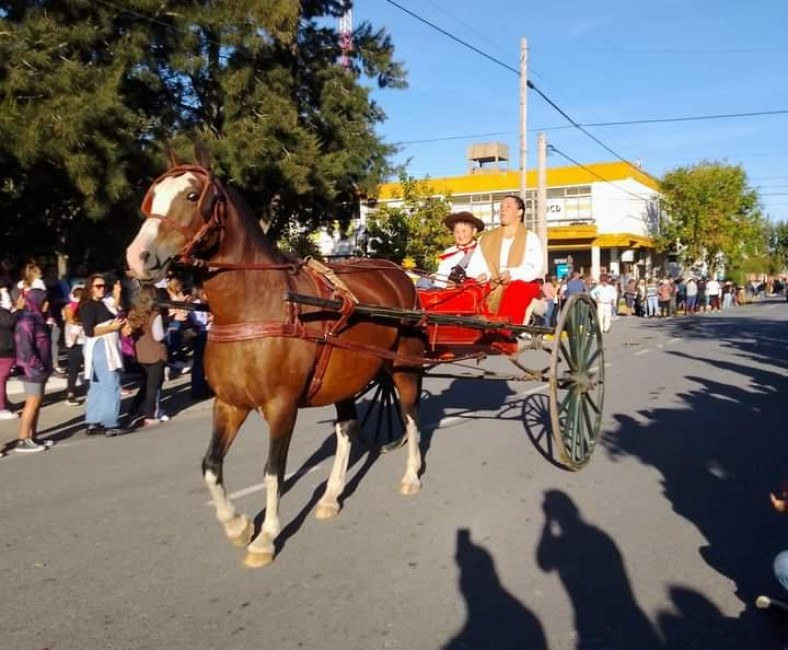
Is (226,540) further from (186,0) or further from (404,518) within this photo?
(186,0)

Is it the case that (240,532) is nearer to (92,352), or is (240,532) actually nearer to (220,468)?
(220,468)

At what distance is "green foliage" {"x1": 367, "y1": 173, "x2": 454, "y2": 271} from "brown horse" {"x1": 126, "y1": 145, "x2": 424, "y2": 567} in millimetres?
17518

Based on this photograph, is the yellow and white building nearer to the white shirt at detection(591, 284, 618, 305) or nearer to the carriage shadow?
the white shirt at detection(591, 284, 618, 305)

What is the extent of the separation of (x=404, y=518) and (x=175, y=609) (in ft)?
5.98

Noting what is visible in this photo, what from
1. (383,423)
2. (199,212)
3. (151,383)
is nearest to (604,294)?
(383,423)

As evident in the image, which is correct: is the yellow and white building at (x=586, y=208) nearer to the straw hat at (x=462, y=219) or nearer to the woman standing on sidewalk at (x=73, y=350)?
the woman standing on sidewalk at (x=73, y=350)

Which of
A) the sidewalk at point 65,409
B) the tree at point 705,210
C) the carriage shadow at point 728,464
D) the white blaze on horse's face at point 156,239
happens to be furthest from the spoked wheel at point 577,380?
the tree at point 705,210

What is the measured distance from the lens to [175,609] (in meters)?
3.82

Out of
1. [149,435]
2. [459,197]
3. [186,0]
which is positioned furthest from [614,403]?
[459,197]

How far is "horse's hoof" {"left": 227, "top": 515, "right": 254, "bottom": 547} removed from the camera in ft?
14.9

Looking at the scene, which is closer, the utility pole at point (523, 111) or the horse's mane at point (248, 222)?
the horse's mane at point (248, 222)

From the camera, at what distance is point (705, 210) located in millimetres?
42875

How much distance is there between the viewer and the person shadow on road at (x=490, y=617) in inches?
135

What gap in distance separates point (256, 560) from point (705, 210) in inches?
1729
